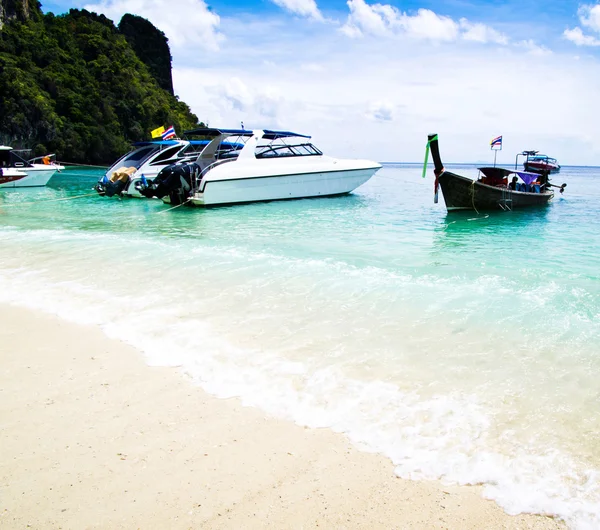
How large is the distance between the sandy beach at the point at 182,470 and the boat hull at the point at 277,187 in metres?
13.3

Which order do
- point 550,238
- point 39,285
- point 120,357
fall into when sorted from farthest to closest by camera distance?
point 550,238
point 39,285
point 120,357

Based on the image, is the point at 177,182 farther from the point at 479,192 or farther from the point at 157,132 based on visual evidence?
the point at 479,192

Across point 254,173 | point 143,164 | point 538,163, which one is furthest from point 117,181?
point 538,163

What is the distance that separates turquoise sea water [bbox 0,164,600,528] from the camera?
278cm

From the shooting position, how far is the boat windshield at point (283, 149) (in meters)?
17.9

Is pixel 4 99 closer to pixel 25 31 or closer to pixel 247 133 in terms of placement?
pixel 25 31

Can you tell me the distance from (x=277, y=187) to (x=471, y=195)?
713 centimetres

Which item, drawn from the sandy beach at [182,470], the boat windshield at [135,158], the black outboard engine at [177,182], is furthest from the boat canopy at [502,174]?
the sandy beach at [182,470]

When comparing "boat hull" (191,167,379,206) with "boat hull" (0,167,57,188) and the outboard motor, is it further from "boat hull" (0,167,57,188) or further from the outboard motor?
"boat hull" (0,167,57,188)

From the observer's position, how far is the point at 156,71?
106125 millimetres

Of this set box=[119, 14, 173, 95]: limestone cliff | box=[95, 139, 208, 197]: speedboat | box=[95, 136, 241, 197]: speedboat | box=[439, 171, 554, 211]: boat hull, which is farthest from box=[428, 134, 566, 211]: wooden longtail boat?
box=[119, 14, 173, 95]: limestone cliff

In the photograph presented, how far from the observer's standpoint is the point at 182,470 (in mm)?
2475

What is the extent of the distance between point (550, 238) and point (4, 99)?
196 ft

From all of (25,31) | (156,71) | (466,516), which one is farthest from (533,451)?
(156,71)
